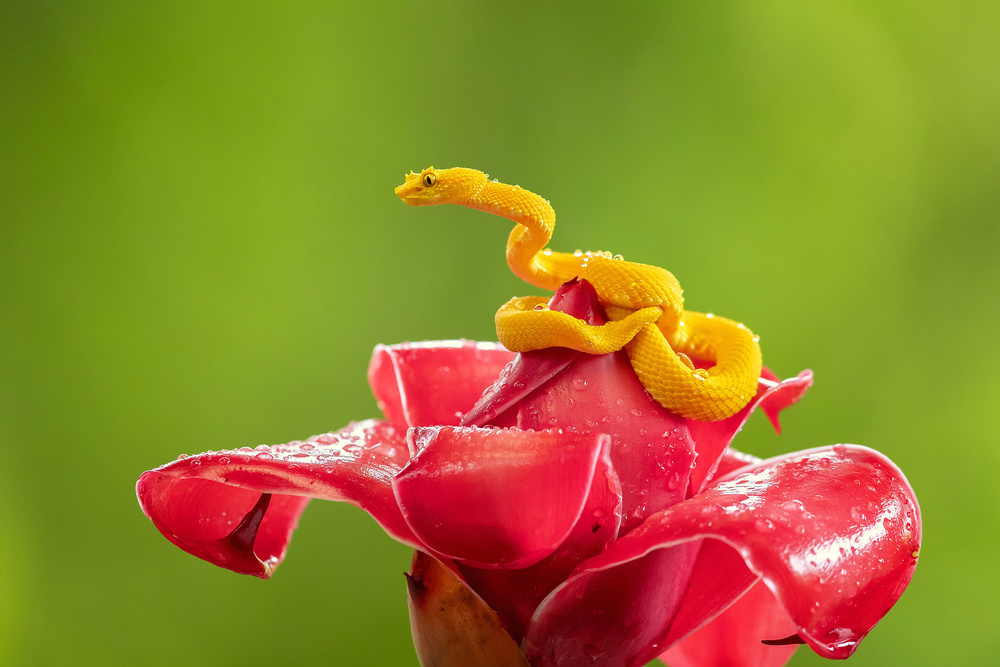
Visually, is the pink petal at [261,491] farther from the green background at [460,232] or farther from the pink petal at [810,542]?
the green background at [460,232]

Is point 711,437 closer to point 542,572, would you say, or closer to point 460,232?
point 542,572

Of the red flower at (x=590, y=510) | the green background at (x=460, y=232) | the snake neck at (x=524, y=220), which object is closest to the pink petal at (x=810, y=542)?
the red flower at (x=590, y=510)

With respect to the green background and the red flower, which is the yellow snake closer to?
the red flower

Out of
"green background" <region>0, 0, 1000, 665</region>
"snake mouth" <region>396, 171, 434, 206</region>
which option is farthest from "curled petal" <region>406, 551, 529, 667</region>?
"green background" <region>0, 0, 1000, 665</region>

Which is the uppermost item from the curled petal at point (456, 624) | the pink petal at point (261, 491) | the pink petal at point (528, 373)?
the pink petal at point (528, 373)

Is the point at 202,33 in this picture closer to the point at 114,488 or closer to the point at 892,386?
the point at 114,488

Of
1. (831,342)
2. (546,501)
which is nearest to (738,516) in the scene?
(546,501)
